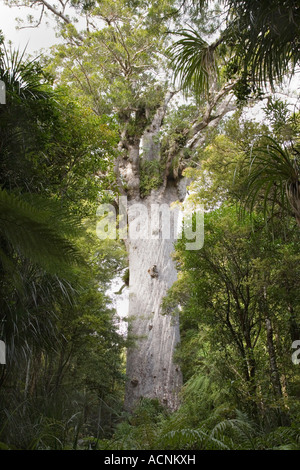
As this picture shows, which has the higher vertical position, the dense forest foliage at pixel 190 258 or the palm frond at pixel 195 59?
the palm frond at pixel 195 59

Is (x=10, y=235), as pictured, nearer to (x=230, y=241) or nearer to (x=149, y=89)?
(x=230, y=241)

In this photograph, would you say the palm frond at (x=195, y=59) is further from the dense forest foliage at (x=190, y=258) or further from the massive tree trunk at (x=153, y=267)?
the massive tree trunk at (x=153, y=267)

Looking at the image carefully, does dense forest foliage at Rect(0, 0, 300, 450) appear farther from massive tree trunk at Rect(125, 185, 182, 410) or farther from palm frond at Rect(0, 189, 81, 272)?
massive tree trunk at Rect(125, 185, 182, 410)

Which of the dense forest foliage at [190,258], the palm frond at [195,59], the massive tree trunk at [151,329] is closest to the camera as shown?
the dense forest foliage at [190,258]

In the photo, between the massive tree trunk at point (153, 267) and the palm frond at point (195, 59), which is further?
the massive tree trunk at point (153, 267)

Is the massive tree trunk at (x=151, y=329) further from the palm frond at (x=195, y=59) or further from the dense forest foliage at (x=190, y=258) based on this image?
the palm frond at (x=195, y=59)

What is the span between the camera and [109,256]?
33.5ft

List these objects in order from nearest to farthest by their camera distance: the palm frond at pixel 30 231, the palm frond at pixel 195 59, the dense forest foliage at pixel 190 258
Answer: the palm frond at pixel 30 231
the dense forest foliage at pixel 190 258
the palm frond at pixel 195 59

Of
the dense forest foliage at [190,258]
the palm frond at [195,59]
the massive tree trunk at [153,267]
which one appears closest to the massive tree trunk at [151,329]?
the massive tree trunk at [153,267]

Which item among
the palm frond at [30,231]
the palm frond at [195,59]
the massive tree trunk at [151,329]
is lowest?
the massive tree trunk at [151,329]

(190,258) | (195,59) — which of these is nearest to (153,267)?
(190,258)

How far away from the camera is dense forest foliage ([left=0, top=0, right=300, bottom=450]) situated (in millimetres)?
3049

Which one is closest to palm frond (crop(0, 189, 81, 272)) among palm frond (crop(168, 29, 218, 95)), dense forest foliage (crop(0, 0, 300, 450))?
dense forest foliage (crop(0, 0, 300, 450))

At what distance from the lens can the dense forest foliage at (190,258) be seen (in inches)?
120
